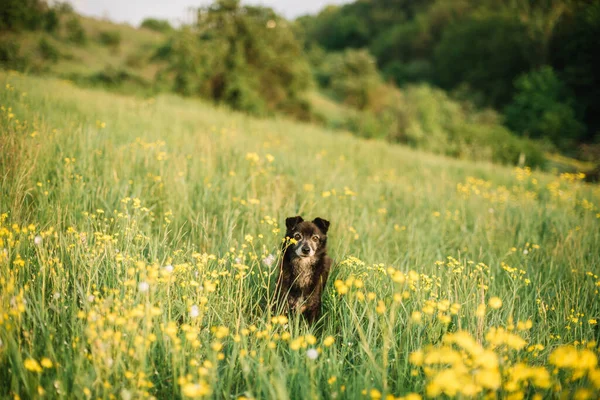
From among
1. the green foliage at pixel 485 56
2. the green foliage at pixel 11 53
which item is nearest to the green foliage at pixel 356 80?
the green foliage at pixel 485 56

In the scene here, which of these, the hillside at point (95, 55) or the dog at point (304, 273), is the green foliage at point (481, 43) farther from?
the dog at point (304, 273)

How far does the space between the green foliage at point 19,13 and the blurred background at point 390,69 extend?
0.07 meters

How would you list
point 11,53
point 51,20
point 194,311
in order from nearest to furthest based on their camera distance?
1. point 194,311
2. point 11,53
3. point 51,20

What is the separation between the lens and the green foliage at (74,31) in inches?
890

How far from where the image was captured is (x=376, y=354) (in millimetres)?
1903

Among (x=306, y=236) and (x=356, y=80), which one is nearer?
(x=306, y=236)

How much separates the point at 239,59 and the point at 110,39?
17.4m

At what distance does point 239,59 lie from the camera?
49.0ft

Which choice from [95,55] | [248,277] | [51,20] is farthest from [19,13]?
[248,277]

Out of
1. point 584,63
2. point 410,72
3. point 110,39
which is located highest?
point 410,72

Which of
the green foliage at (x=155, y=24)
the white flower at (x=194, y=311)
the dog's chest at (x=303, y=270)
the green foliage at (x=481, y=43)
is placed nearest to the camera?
the white flower at (x=194, y=311)

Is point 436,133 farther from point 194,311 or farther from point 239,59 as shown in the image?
point 194,311

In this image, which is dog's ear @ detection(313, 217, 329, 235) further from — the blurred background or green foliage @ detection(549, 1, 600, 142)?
green foliage @ detection(549, 1, 600, 142)

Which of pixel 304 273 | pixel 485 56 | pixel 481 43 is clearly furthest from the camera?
pixel 481 43
